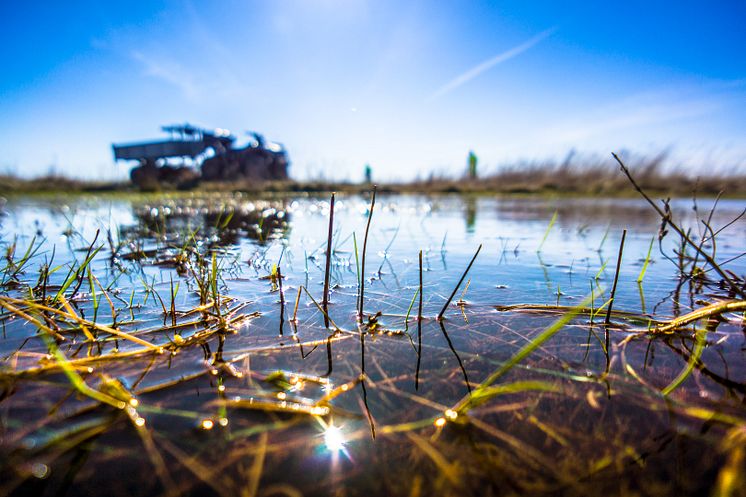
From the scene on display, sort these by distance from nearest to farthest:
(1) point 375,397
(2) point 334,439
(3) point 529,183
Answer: (2) point 334,439 < (1) point 375,397 < (3) point 529,183

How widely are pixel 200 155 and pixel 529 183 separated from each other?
1527cm

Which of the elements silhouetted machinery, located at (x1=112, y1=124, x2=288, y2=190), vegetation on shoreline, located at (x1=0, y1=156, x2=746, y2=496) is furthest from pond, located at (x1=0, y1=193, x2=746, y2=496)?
silhouetted machinery, located at (x1=112, y1=124, x2=288, y2=190)

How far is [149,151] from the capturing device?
1683 cm

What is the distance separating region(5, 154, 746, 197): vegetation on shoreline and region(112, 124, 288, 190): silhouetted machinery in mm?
1831

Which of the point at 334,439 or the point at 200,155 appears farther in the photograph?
the point at 200,155

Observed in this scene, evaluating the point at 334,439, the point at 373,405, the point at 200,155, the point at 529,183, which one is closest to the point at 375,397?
the point at 373,405

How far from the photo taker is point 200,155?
683 inches

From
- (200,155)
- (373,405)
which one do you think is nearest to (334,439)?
(373,405)

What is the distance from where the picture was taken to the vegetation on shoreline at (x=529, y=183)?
1105 cm

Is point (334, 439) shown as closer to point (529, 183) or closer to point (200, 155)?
point (529, 183)

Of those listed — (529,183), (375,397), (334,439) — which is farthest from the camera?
(529,183)

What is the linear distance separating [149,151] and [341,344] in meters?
19.7

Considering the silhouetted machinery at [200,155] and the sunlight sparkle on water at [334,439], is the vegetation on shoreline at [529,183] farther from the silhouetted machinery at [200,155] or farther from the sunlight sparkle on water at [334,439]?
the sunlight sparkle on water at [334,439]

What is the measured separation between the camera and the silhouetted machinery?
16.8 meters
